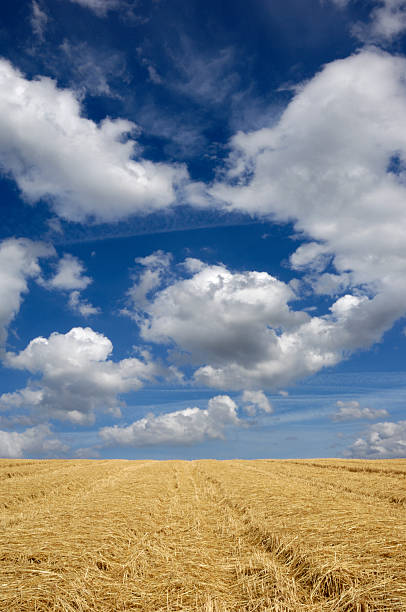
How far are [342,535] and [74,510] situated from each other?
27.4 feet

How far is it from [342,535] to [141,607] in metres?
4.62

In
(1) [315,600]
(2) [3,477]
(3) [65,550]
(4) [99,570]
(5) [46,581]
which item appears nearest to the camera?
(1) [315,600]

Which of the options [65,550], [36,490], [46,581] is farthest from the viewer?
[36,490]

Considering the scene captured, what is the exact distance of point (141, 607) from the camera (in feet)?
19.1

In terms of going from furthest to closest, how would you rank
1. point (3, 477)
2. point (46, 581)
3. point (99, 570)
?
point (3, 477) < point (99, 570) < point (46, 581)

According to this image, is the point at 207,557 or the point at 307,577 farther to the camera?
the point at 207,557

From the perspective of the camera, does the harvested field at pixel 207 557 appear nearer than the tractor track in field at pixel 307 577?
No

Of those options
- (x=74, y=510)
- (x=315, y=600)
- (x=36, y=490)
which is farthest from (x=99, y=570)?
(x=36, y=490)

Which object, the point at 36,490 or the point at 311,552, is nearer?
the point at 311,552

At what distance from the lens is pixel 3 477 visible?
86.3 feet

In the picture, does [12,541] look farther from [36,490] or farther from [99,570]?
[36,490]

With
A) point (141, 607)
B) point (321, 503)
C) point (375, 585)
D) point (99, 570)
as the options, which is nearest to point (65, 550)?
point (99, 570)

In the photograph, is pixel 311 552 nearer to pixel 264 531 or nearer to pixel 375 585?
pixel 375 585

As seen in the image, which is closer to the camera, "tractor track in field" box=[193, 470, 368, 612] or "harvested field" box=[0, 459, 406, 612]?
"tractor track in field" box=[193, 470, 368, 612]
